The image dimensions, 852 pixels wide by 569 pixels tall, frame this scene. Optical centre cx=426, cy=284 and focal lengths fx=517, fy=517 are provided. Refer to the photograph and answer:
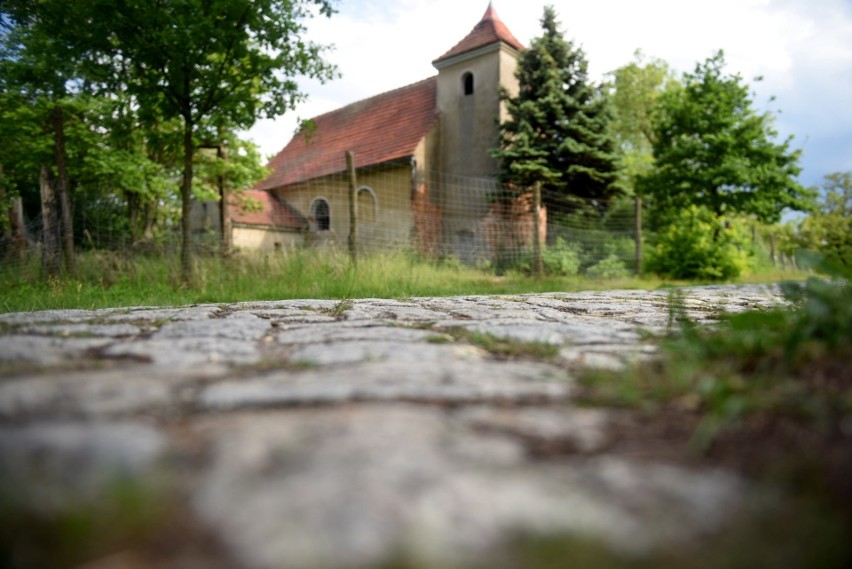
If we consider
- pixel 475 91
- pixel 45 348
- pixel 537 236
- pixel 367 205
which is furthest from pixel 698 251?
pixel 45 348

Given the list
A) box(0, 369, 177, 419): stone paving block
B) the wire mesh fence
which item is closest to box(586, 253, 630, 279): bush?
the wire mesh fence

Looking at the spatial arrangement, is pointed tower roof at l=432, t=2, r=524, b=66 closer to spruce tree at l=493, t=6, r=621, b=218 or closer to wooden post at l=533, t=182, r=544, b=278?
spruce tree at l=493, t=6, r=621, b=218

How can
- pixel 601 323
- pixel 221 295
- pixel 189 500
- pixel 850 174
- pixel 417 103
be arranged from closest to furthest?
pixel 189 500 → pixel 601 323 → pixel 221 295 → pixel 417 103 → pixel 850 174

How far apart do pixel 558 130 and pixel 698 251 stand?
15.2 ft

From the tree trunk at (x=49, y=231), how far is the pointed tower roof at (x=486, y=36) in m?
11.7

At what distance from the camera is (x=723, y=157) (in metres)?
14.1

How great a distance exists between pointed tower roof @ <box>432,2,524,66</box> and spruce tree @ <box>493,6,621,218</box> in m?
1.95

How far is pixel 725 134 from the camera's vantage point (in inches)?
555

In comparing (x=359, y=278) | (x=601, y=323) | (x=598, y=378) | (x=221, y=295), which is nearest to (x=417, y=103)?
(x=359, y=278)

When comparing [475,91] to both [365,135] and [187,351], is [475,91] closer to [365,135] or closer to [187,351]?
[365,135]

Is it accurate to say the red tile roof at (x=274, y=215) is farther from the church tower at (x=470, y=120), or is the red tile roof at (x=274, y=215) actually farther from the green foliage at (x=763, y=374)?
the green foliage at (x=763, y=374)

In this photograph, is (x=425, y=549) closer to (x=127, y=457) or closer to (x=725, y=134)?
(x=127, y=457)

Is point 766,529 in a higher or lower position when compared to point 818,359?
lower

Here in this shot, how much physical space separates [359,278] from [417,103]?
13.4 metres
